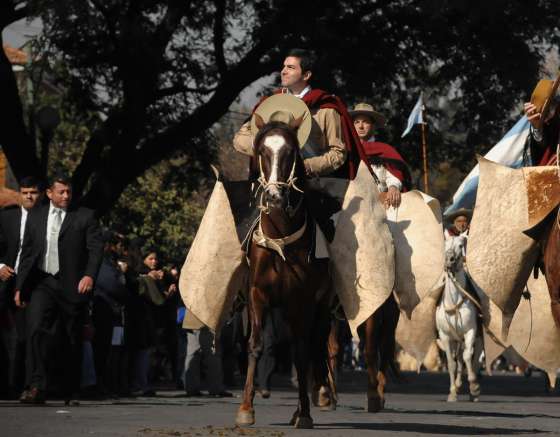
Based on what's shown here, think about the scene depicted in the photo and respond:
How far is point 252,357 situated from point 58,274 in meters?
4.11

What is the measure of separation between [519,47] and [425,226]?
1242 centimetres

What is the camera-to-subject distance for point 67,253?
15766mm

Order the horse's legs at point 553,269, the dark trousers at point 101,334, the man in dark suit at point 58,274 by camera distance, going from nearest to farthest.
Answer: the horse's legs at point 553,269
the man in dark suit at point 58,274
the dark trousers at point 101,334

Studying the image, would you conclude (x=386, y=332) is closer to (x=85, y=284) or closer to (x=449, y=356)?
(x=85, y=284)

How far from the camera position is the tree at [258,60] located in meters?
26.4

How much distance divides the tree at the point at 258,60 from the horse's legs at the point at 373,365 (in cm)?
1015

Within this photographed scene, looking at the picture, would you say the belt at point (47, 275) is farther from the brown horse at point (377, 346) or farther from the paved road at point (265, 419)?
the brown horse at point (377, 346)

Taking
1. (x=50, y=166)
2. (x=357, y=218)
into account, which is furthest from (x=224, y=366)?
(x=50, y=166)

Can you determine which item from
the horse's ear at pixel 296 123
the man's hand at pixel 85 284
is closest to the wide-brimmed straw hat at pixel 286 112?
the horse's ear at pixel 296 123

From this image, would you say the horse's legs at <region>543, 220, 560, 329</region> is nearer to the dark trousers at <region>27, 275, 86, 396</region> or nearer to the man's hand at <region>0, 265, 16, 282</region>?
the dark trousers at <region>27, 275, 86, 396</region>

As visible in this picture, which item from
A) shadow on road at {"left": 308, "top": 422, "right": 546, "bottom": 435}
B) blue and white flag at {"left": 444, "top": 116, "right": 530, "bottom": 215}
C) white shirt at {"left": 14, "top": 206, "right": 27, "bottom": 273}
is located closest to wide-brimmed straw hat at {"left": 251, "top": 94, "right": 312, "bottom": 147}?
shadow on road at {"left": 308, "top": 422, "right": 546, "bottom": 435}

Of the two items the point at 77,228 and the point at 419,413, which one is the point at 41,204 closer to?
the point at 77,228

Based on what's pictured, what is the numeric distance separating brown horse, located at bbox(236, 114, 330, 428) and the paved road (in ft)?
1.96

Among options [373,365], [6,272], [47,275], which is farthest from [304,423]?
[6,272]
